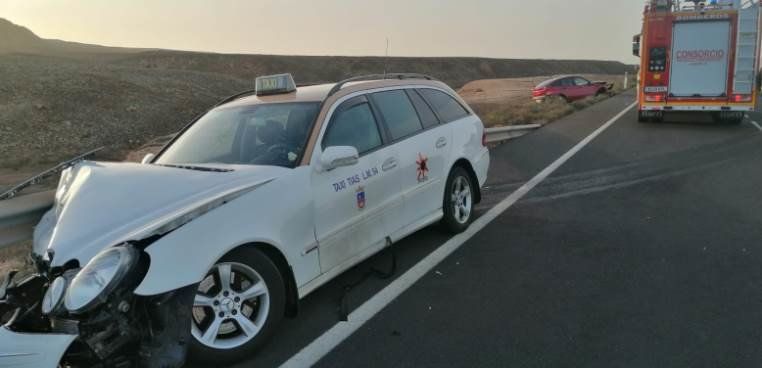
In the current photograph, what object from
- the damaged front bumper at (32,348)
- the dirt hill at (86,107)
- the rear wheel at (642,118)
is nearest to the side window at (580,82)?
the dirt hill at (86,107)

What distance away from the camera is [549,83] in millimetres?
27500

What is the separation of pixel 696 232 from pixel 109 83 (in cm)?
2139

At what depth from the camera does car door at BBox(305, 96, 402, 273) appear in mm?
4043

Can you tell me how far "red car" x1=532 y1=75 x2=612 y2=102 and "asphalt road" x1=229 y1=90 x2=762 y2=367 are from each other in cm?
1964

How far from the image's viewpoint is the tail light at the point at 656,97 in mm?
15830

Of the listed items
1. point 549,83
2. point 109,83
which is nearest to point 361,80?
point 109,83

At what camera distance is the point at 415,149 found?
5184 millimetres

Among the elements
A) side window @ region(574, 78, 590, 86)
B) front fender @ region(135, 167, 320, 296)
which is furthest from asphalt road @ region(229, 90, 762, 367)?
side window @ region(574, 78, 590, 86)

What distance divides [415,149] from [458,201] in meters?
1.04

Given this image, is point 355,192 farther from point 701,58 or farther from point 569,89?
point 569,89

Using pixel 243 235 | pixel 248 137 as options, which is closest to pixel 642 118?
pixel 248 137

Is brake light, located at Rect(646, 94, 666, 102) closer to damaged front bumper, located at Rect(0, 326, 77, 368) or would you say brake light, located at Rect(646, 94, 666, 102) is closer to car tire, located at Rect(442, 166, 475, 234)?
car tire, located at Rect(442, 166, 475, 234)

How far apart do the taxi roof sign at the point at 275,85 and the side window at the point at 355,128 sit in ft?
2.12

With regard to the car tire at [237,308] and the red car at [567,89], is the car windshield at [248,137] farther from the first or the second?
the red car at [567,89]
